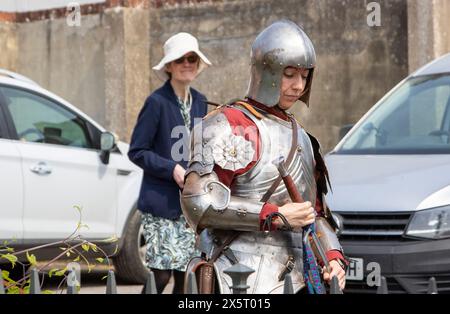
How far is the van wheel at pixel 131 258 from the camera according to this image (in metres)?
9.73

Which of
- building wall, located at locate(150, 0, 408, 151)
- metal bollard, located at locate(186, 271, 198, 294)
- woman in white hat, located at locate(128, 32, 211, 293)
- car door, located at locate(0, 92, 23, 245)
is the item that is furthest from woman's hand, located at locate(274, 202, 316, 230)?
building wall, located at locate(150, 0, 408, 151)

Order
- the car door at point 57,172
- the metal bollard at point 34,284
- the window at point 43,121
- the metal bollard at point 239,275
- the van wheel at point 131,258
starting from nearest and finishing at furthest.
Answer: the metal bollard at point 34,284
the metal bollard at point 239,275
the car door at point 57,172
the window at point 43,121
the van wheel at point 131,258

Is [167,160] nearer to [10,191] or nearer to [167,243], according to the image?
[167,243]

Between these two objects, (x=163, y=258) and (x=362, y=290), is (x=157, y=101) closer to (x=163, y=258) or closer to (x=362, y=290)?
(x=163, y=258)

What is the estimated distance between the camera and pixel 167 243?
6535 mm

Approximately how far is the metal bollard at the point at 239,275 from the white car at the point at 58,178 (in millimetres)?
4936

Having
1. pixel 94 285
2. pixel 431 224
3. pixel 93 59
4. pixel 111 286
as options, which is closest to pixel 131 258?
pixel 94 285

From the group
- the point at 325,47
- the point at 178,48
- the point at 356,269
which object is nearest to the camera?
the point at 356,269

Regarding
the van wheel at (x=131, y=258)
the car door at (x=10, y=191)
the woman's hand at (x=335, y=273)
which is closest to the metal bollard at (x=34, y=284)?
the woman's hand at (x=335, y=273)

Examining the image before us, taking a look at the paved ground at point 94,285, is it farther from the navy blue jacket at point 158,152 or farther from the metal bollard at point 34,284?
the metal bollard at point 34,284

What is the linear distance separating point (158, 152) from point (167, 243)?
0.55 m

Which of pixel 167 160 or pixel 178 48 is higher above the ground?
pixel 178 48

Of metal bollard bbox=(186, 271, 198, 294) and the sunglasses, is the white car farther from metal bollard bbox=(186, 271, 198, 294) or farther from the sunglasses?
metal bollard bbox=(186, 271, 198, 294)
